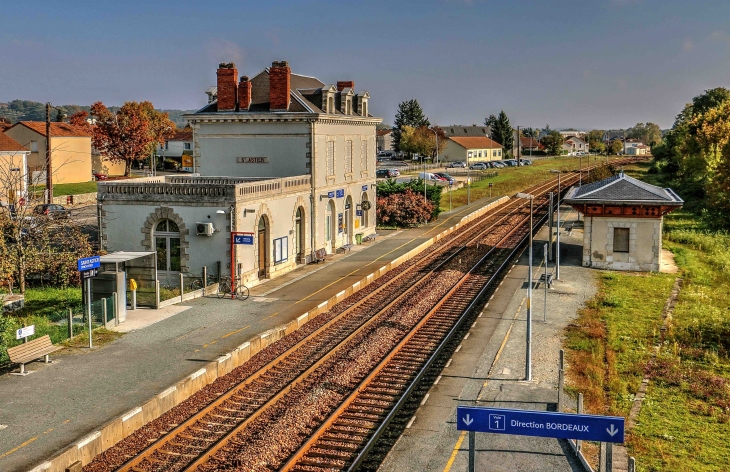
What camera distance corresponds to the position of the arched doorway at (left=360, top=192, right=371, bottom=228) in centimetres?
4300

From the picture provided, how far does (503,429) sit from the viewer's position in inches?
412

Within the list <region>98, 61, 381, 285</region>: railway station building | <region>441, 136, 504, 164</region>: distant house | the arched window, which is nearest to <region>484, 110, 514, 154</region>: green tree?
<region>441, 136, 504, 164</region>: distant house

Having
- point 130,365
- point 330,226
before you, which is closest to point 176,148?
point 330,226

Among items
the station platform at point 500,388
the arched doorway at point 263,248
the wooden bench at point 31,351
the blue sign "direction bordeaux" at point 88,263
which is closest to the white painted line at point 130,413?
the wooden bench at point 31,351

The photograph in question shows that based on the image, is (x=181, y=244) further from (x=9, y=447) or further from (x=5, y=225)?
(x=9, y=447)

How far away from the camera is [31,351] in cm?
1798

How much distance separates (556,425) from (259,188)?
21.4 metres

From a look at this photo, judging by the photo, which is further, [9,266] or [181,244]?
[181,244]

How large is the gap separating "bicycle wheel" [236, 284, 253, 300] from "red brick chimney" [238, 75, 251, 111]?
11321 mm

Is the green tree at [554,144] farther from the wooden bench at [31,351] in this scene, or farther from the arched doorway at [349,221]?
the wooden bench at [31,351]

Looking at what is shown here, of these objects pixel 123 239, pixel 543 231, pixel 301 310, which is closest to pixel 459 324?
pixel 301 310

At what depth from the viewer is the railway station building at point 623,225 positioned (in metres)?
34.3

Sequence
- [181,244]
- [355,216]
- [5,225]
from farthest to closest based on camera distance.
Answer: [355,216]
[181,244]
[5,225]

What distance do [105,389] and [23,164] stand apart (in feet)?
148
